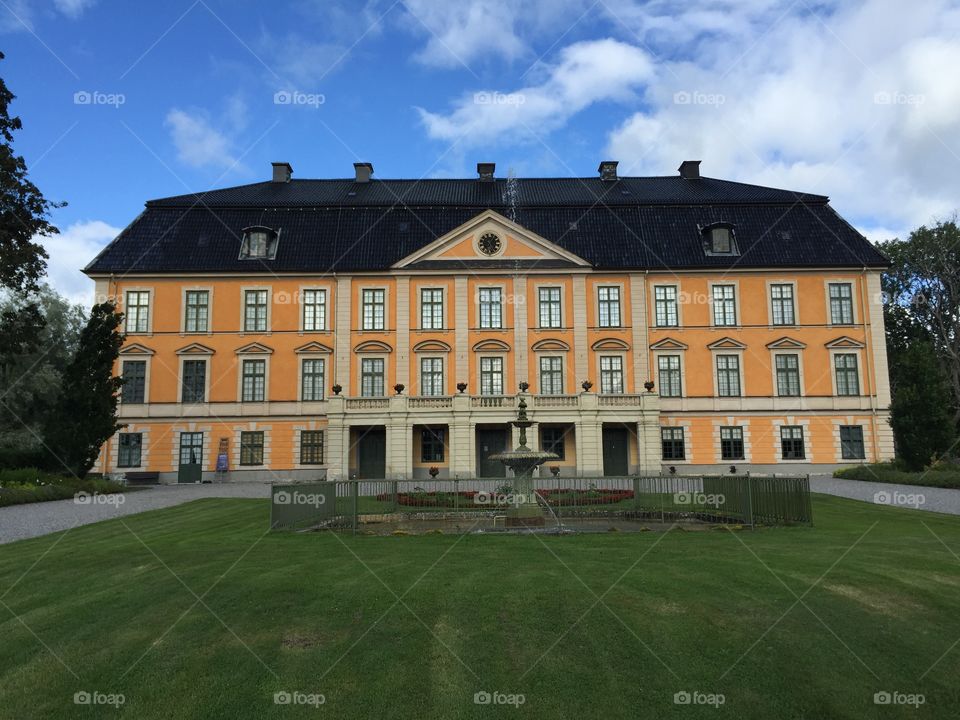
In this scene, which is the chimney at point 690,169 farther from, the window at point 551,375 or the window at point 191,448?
the window at point 191,448

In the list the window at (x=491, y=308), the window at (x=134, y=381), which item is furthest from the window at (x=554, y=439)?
the window at (x=134, y=381)

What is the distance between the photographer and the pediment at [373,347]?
3697 cm

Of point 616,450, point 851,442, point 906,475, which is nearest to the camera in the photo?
point 906,475

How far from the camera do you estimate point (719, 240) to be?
38.0m

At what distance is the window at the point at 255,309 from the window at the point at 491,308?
11.8 metres

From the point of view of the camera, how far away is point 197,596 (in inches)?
357

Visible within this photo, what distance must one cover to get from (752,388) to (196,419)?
2939 cm

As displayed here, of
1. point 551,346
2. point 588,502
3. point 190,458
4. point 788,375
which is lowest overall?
point 588,502

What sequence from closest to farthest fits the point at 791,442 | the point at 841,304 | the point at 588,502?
the point at 588,502 < the point at 791,442 < the point at 841,304

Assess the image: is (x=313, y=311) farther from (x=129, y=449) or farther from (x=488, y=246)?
(x=129, y=449)

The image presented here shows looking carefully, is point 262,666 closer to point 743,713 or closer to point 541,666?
point 541,666

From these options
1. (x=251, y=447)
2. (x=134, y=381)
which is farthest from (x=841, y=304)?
(x=134, y=381)

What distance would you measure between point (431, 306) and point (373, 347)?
3813 millimetres

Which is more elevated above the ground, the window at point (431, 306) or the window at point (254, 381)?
the window at point (431, 306)
